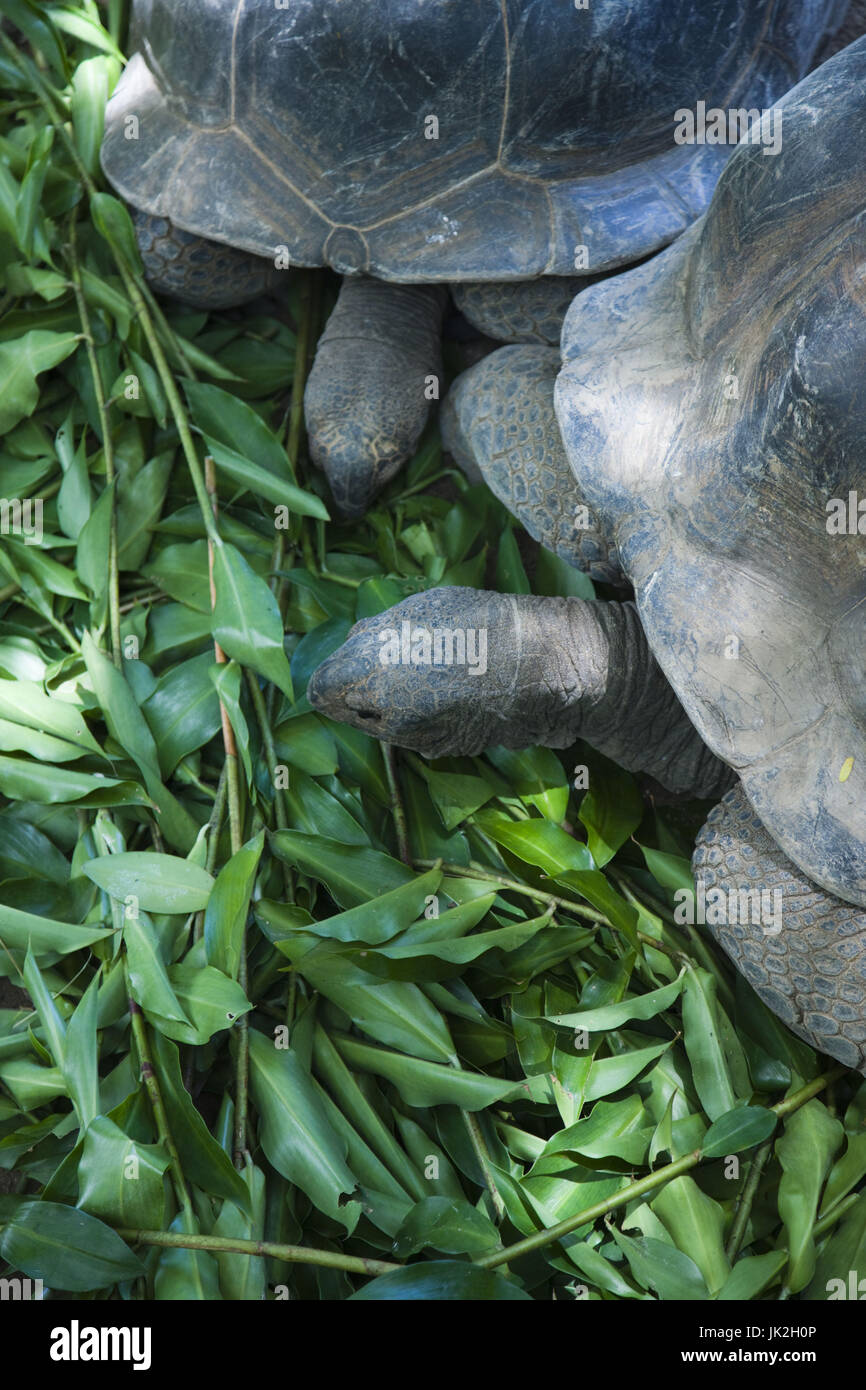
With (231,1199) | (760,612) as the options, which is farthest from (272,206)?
(231,1199)

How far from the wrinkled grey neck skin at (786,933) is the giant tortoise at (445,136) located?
3.48 feet

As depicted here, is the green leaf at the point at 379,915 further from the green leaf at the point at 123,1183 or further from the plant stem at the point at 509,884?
the green leaf at the point at 123,1183

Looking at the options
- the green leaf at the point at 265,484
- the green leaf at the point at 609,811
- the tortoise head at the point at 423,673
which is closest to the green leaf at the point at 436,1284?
the green leaf at the point at 609,811

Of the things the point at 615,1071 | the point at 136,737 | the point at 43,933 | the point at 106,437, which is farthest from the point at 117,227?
the point at 615,1071

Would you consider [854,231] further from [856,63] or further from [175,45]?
[175,45]

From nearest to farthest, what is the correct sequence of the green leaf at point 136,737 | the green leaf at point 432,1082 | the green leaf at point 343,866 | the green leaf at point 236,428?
the green leaf at point 432,1082
the green leaf at point 343,866
the green leaf at point 136,737
the green leaf at point 236,428

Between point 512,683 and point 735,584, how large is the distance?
1.44ft

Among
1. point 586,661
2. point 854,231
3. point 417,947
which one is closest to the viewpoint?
point 854,231

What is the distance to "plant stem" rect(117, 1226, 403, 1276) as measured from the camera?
1.52m

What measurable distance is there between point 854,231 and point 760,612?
0.52 metres

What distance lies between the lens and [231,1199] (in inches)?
62.2

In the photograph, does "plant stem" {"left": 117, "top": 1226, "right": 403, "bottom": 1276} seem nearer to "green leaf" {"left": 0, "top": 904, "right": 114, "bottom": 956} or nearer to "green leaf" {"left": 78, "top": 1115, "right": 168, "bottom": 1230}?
"green leaf" {"left": 78, "top": 1115, "right": 168, "bottom": 1230}

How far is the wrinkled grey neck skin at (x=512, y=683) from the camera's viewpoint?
186 cm
